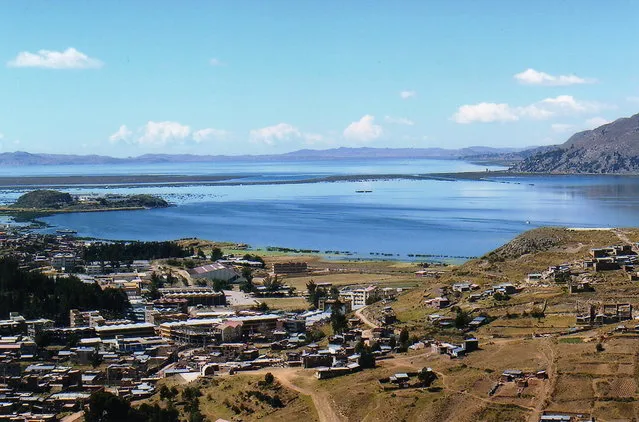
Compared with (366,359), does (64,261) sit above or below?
below

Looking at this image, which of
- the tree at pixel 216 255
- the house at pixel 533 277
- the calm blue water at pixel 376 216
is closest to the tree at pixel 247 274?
the tree at pixel 216 255

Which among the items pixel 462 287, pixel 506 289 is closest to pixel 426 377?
pixel 506 289

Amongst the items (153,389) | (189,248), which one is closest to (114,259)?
(189,248)

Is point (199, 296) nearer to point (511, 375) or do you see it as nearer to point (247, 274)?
point (247, 274)

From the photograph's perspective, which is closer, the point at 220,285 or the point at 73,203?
the point at 220,285

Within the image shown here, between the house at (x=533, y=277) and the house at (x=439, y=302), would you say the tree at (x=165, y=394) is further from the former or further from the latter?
the house at (x=533, y=277)
